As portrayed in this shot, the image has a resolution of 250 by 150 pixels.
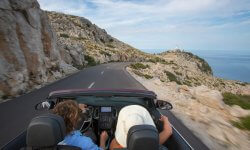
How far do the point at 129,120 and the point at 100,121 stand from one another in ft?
6.22

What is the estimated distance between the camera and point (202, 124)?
10344 millimetres

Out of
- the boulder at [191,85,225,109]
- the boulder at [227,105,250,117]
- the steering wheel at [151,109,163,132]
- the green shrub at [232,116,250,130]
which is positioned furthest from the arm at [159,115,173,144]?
the boulder at [191,85,225,109]

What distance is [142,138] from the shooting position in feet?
8.89

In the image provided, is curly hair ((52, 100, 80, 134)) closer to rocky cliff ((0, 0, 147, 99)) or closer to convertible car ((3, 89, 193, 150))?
convertible car ((3, 89, 193, 150))

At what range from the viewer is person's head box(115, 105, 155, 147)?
287 cm

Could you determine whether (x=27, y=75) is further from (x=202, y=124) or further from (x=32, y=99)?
(x=202, y=124)

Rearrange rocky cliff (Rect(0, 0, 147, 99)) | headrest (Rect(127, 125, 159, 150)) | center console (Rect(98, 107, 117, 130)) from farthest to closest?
rocky cliff (Rect(0, 0, 147, 99)), center console (Rect(98, 107, 117, 130)), headrest (Rect(127, 125, 159, 150))

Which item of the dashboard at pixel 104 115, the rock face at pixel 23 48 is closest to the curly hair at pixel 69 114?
the dashboard at pixel 104 115

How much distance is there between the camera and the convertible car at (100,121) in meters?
2.77

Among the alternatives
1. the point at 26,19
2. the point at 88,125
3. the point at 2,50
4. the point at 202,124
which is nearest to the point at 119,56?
the point at 26,19

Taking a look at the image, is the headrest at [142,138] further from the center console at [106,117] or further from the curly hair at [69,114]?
the center console at [106,117]

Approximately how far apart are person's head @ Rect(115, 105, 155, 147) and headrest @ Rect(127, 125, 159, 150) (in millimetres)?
91

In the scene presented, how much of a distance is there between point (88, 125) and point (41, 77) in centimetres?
1779

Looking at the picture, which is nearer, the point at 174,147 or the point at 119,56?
the point at 174,147
